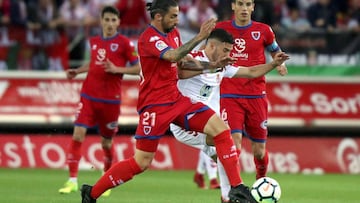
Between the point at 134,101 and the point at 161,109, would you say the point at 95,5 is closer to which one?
the point at 134,101

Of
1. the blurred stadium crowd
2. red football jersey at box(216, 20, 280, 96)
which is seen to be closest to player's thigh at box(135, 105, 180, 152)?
red football jersey at box(216, 20, 280, 96)

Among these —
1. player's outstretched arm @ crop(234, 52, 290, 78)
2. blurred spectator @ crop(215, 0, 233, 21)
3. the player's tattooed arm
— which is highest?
the player's tattooed arm

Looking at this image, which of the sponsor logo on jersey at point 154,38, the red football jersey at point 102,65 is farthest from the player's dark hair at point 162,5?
the red football jersey at point 102,65

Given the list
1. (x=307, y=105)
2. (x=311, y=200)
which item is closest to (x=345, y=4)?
(x=307, y=105)

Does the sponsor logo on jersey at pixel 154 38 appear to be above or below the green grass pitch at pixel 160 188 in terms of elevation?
above

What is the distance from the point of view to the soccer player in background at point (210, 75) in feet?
36.9

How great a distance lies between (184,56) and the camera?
34.0ft

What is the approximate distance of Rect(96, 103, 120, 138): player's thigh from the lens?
15.2m

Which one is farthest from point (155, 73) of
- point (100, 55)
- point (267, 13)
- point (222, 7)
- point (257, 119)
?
point (267, 13)

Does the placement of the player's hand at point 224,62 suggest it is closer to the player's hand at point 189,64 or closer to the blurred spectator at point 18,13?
the player's hand at point 189,64

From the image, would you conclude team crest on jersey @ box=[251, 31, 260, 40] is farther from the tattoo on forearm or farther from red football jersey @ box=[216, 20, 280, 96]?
the tattoo on forearm

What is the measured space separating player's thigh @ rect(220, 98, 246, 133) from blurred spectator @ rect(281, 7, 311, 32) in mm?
7523

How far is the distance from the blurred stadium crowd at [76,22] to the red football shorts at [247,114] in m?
6.30

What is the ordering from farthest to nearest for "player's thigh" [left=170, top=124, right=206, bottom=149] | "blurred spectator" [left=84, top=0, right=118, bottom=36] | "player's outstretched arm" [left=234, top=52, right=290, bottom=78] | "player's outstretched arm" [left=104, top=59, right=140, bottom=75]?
"blurred spectator" [left=84, top=0, right=118, bottom=36], "player's outstretched arm" [left=104, top=59, right=140, bottom=75], "player's thigh" [left=170, top=124, right=206, bottom=149], "player's outstretched arm" [left=234, top=52, right=290, bottom=78]
